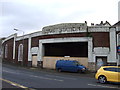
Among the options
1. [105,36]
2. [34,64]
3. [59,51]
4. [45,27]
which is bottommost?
[34,64]

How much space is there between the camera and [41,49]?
33875mm

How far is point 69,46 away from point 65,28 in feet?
16.4

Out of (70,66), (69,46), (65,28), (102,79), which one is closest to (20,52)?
(69,46)

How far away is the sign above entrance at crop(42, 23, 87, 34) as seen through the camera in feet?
95.1

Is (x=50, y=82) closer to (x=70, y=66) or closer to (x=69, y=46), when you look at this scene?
(x=70, y=66)

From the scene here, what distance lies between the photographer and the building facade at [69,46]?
26953 mm

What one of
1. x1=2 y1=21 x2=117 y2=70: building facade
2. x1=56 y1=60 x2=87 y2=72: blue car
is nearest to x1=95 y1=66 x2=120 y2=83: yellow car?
x1=56 y1=60 x2=87 y2=72: blue car

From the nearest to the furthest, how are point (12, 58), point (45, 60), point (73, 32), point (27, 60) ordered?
point (73, 32) < point (45, 60) < point (27, 60) < point (12, 58)

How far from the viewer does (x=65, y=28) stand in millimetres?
30359

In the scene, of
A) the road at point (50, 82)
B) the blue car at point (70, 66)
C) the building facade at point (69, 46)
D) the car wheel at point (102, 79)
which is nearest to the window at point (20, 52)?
the building facade at point (69, 46)

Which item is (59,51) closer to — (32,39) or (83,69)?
(32,39)

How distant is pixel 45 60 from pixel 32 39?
21.1ft

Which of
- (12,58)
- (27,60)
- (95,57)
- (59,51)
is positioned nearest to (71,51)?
(59,51)

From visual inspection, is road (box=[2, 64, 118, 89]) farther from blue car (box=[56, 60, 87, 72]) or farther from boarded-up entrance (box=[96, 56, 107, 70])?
boarded-up entrance (box=[96, 56, 107, 70])
